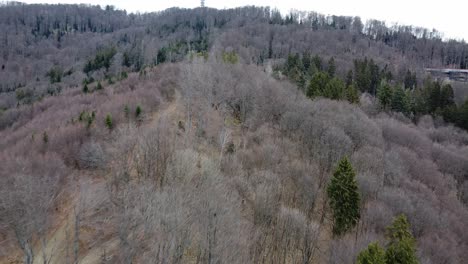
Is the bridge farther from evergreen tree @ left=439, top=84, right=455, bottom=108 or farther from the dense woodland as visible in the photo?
the dense woodland

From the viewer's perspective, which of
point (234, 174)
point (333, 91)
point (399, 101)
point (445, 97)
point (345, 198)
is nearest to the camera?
point (345, 198)

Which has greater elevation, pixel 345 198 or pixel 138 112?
pixel 138 112

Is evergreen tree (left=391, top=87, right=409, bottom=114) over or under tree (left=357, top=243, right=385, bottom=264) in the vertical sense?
over

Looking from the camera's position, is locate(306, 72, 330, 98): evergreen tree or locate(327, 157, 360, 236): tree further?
locate(306, 72, 330, 98): evergreen tree

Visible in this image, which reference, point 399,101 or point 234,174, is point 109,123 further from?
point 399,101

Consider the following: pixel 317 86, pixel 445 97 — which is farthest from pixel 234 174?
pixel 445 97

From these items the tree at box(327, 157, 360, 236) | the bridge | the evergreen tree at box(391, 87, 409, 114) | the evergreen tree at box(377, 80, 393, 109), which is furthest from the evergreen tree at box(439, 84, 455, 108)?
the bridge

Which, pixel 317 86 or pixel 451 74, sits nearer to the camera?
pixel 317 86

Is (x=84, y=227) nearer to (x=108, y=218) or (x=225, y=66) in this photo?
(x=108, y=218)
